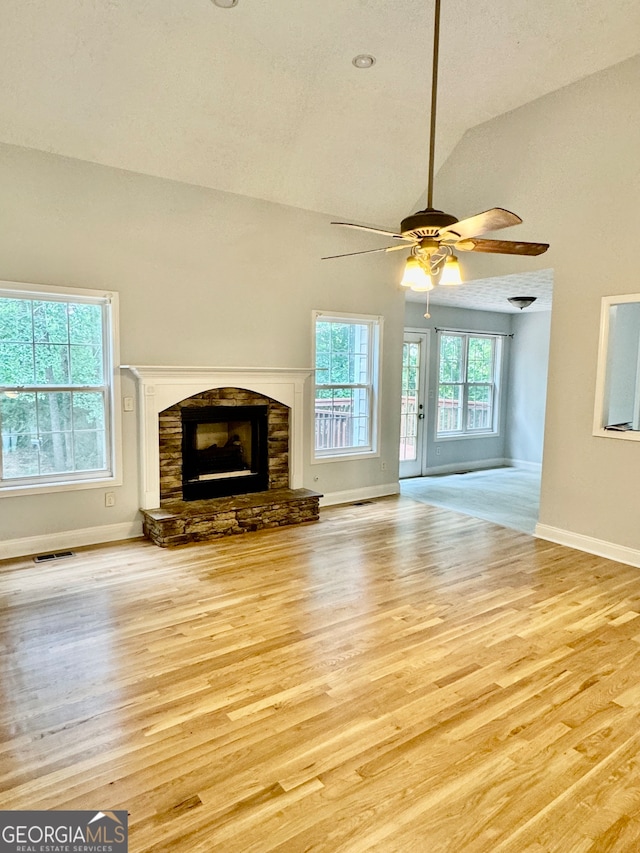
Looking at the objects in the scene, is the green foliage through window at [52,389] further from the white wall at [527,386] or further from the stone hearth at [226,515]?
the white wall at [527,386]

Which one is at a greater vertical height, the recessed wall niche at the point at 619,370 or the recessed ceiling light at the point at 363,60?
the recessed ceiling light at the point at 363,60

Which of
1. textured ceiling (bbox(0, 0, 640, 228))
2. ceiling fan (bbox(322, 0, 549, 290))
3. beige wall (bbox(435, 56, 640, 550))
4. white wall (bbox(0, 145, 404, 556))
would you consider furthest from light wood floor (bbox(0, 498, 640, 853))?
textured ceiling (bbox(0, 0, 640, 228))

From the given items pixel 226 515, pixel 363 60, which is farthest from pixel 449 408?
pixel 363 60

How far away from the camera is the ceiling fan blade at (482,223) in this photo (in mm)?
2387

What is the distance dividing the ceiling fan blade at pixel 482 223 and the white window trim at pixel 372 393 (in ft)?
10.6

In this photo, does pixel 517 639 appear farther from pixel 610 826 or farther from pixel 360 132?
pixel 360 132

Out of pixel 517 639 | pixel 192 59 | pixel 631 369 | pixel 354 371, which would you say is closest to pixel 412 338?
pixel 354 371

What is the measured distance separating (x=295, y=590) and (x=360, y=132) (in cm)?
407

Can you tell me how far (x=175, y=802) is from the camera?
1.87 meters

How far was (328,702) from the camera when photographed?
2449 millimetres

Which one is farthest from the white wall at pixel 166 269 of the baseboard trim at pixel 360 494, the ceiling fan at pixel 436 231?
the ceiling fan at pixel 436 231

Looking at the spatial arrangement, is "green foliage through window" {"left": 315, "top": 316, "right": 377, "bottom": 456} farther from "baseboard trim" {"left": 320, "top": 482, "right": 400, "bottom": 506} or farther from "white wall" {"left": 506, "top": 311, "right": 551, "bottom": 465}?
"white wall" {"left": 506, "top": 311, "right": 551, "bottom": 465}

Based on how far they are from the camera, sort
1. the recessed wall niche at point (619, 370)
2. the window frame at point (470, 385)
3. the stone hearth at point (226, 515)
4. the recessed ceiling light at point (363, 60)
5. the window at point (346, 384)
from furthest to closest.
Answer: the window frame at point (470, 385), the window at point (346, 384), the stone hearth at point (226, 515), the recessed wall niche at point (619, 370), the recessed ceiling light at point (363, 60)

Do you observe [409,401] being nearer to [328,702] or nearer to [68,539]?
[68,539]
